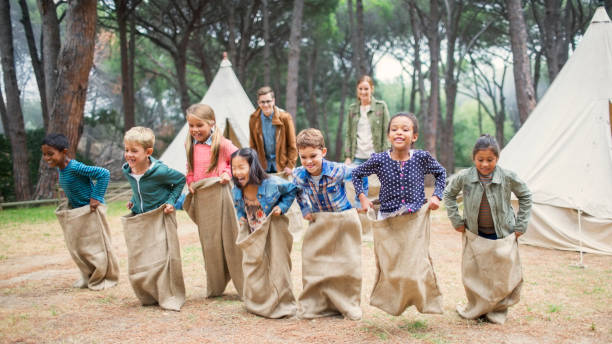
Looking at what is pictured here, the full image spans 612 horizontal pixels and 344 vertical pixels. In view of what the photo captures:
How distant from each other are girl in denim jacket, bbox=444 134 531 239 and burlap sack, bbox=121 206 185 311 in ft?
6.70

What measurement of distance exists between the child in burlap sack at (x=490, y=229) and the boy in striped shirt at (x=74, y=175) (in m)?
2.85

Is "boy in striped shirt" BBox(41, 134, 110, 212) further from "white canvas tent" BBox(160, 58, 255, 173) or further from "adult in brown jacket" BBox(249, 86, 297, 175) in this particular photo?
"white canvas tent" BBox(160, 58, 255, 173)

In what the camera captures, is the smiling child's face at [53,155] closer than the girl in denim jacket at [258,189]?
No

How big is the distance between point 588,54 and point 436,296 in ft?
15.6

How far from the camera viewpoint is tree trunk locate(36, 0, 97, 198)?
830 centimetres

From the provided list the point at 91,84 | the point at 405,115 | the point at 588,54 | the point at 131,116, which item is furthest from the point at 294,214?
the point at 91,84

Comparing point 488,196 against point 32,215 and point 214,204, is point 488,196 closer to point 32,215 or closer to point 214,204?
point 214,204

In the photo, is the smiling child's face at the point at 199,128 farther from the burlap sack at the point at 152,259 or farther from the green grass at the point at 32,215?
the green grass at the point at 32,215

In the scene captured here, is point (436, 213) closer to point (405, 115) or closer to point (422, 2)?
point (405, 115)

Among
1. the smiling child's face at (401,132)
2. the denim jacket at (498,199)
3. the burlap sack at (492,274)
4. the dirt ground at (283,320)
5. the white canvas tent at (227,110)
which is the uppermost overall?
the white canvas tent at (227,110)

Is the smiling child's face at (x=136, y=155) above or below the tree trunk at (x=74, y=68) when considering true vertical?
below

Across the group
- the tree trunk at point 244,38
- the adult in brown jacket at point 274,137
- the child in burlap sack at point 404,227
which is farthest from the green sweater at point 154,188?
the tree trunk at point 244,38

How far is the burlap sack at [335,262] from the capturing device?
132 inches

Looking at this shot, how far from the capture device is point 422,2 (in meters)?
21.0
